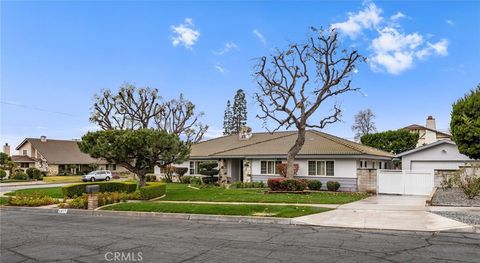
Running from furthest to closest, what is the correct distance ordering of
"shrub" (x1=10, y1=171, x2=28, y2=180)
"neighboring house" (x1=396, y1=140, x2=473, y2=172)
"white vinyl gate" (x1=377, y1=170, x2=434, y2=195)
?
"shrub" (x1=10, y1=171, x2=28, y2=180) → "neighboring house" (x1=396, y1=140, x2=473, y2=172) → "white vinyl gate" (x1=377, y1=170, x2=434, y2=195)

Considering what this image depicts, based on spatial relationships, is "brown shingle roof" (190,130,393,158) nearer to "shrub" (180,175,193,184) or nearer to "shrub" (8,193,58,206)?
"shrub" (180,175,193,184)

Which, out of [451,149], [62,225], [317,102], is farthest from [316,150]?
[62,225]

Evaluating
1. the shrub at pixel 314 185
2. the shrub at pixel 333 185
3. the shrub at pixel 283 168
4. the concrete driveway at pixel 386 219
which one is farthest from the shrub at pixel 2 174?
the concrete driveway at pixel 386 219

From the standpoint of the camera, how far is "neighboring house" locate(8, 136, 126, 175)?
62906 millimetres

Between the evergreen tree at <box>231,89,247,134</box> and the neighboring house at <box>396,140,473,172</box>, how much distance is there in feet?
168

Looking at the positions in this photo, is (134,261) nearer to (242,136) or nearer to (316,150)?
(316,150)

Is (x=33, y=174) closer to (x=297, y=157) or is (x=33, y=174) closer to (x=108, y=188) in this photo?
(x=108, y=188)

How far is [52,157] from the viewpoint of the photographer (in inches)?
2496

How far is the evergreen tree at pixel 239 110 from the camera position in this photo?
8100 cm

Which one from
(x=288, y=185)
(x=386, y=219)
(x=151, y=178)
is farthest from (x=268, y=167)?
(x=386, y=219)

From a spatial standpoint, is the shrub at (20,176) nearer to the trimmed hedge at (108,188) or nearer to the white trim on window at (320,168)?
the trimmed hedge at (108,188)

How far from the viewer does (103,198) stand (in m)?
20.3

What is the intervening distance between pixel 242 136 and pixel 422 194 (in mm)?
21888

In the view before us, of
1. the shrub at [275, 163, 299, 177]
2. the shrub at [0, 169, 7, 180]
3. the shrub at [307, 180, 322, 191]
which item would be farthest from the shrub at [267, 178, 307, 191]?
the shrub at [0, 169, 7, 180]
